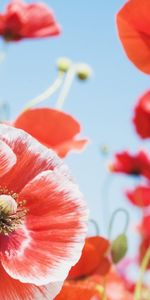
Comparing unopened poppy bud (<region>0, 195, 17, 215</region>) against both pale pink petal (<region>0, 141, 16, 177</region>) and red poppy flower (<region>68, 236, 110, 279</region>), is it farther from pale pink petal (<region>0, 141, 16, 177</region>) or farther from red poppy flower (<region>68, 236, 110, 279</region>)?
red poppy flower (<region>68, 236, 110, 279</region>)

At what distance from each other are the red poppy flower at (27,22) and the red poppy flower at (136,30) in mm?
738

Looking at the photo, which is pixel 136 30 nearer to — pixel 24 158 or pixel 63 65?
pixel 24 158

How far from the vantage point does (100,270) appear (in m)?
0.69

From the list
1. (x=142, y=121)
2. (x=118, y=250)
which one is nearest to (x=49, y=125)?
(x=118, y=250)

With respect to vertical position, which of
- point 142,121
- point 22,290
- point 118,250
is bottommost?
point 142,121

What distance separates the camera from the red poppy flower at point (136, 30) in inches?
17.1

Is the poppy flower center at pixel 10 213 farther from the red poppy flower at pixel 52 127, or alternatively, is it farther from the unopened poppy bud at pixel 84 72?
the unopened poppy bud at pixel 84 72

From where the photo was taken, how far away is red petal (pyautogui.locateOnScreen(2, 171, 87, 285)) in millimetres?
381

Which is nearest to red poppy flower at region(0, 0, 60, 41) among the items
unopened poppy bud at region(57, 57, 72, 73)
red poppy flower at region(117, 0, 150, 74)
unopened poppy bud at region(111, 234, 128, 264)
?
unopened poppy bud at region(57, 57, 72, 73)

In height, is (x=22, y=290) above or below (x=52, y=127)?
above

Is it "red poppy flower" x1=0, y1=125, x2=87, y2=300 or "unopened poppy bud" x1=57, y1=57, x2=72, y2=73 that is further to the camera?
"unopened poppy bud" x1=57, y1=57, x2=72, y2=73

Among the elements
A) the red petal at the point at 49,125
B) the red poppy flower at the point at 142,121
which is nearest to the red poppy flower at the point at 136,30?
the red petal at the point at 49,125

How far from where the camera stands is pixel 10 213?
39cm

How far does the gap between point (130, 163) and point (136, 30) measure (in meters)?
1.29
